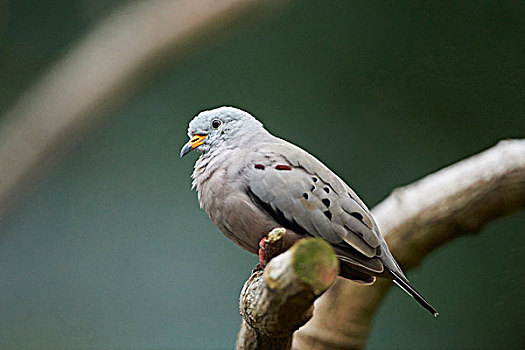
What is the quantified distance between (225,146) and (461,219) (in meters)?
0.89

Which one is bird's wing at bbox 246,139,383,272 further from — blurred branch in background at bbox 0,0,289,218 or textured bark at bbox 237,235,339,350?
blurred branch in background at bbox 0,0,289,218

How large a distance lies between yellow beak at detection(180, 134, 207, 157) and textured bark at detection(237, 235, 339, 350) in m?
0.66

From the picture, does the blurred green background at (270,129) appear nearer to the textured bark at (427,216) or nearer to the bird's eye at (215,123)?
the textured bark at (427,216)

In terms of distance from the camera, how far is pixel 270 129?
3.87 meters

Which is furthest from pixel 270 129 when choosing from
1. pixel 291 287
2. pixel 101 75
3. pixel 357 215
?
pixel 291 287

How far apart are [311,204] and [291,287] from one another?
52 cm

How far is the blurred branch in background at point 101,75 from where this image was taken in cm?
232

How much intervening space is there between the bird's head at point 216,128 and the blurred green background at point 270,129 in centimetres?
172

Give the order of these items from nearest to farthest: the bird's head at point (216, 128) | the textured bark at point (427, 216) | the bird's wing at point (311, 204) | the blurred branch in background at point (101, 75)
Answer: the bird's wing at point (311, 204)
the bird's head at point (216, 128)
the textured bark at point (427, 216)
the blurred branch in background at point (101, 75)

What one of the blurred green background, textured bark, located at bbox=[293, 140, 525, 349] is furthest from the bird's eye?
the blurred green background

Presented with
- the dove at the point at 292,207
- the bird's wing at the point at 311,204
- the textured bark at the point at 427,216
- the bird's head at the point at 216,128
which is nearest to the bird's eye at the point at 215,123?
the bird's head at the point at 216,128

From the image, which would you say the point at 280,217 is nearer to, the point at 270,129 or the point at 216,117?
the point at 216,117

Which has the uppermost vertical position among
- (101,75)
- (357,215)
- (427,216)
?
(101,75)

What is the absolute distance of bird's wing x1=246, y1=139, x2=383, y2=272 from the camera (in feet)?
5.34
